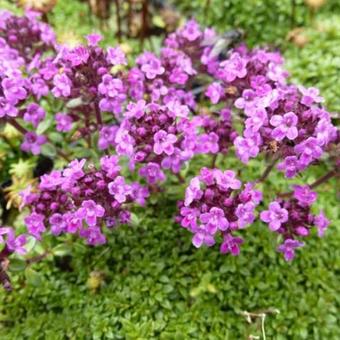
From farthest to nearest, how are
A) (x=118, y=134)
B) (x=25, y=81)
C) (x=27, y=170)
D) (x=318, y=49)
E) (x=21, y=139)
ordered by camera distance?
(x=318, y=49), (x=21, y=139), (x=27, y=170), (x=25, y=81), (x=118, y=134)

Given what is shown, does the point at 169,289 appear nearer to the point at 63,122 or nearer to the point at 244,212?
the point at 244,212

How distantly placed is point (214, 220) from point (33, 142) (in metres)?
1.13

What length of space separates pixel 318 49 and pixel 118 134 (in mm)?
1924

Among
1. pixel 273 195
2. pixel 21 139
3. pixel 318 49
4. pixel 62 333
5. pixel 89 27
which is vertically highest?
pixel 89 27

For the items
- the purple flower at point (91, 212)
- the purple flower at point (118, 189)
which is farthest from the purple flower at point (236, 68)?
the purple flower at point (91, 212)

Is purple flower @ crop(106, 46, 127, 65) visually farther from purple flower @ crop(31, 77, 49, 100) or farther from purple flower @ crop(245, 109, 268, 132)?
purple flower @ crop(245, 109, 268, 132)

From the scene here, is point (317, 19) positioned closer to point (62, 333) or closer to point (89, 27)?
point (89, 27)

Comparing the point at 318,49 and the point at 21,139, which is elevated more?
the point at 318,49

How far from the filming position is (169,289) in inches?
102

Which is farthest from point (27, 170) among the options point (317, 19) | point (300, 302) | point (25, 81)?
point (317, 19)

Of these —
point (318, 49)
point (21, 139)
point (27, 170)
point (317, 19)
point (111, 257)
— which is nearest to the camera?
point (111, 257)

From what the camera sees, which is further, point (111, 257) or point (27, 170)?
point (27, 170)

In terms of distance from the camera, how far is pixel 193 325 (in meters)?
2.53

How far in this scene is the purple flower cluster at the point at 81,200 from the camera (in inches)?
86.7
